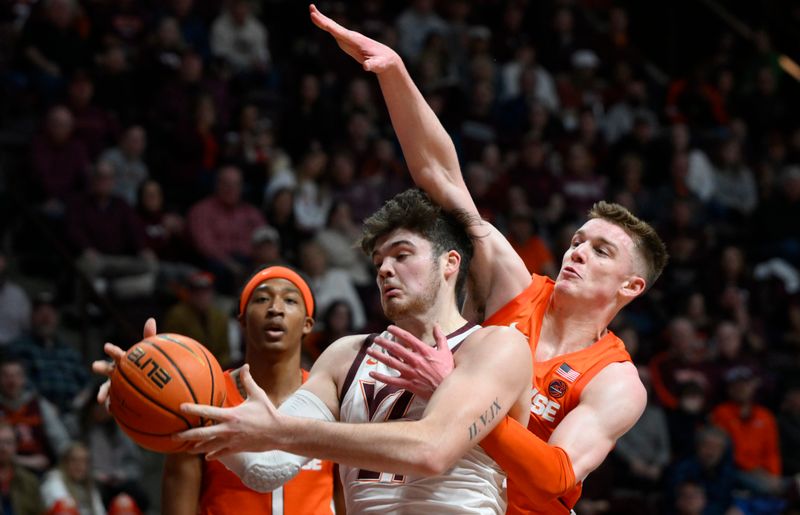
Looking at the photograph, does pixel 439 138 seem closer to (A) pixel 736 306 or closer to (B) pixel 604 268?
(B) pixel 604 268

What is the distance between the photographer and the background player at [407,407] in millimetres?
3186

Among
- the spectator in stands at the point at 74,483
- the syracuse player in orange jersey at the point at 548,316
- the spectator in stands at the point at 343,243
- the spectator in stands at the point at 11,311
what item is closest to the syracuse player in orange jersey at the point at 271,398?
the syracuse player in orange jersey at the point at 548,316

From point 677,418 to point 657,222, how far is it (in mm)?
2860

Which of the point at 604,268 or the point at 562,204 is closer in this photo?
the point at 604,268

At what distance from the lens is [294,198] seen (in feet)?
35.1

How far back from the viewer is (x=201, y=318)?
360 inches

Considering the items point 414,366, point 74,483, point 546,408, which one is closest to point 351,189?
point 74,483

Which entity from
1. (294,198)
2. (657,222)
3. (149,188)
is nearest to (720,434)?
(657,222)

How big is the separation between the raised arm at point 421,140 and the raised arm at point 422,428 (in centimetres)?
76

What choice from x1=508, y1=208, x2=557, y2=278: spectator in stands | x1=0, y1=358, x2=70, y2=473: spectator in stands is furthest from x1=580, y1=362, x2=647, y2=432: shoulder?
x1=508, y1=208, x2=557, y2=278: spectator in stands

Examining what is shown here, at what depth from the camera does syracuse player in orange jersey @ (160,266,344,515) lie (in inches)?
189

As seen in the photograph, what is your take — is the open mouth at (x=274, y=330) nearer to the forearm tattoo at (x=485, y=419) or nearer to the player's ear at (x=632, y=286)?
the player's ear at (x=632, y=286)

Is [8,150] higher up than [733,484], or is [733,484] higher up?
[8,150]

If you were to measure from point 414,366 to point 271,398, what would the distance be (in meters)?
1.72
